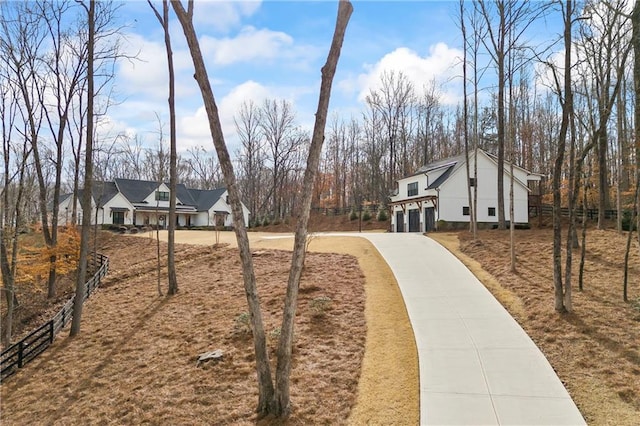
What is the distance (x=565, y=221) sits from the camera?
2498 centimetres

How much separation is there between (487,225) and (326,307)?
746 inches

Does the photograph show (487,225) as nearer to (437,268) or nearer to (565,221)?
(565,221)

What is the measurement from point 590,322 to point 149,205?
4098cm

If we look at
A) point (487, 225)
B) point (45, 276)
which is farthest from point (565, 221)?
point (45, 276)

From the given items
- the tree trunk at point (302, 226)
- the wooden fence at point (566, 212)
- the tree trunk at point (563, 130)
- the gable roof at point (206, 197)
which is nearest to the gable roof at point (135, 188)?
the gable roof at point (206, 197)

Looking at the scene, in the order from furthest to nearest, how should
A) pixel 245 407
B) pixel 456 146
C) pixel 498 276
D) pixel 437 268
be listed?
pixel 456 146 → pixel 437 268 → pixel 498 276 → pixel 245 407

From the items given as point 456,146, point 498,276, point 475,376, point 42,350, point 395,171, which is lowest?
point 42,350

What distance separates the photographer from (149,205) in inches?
1640

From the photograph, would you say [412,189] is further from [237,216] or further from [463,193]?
[237,216]

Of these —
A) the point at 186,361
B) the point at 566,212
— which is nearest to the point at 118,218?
the point at 186,361

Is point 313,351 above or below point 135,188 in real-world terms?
below

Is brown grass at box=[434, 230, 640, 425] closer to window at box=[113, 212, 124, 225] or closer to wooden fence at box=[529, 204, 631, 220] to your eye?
wooden fence at box=[529, 204, 631, 220]

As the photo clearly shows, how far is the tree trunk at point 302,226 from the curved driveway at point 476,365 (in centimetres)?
197

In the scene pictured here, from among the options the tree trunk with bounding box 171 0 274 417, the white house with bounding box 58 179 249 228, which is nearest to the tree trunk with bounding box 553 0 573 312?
the tree trunk with bounding box 171 0 274 417
